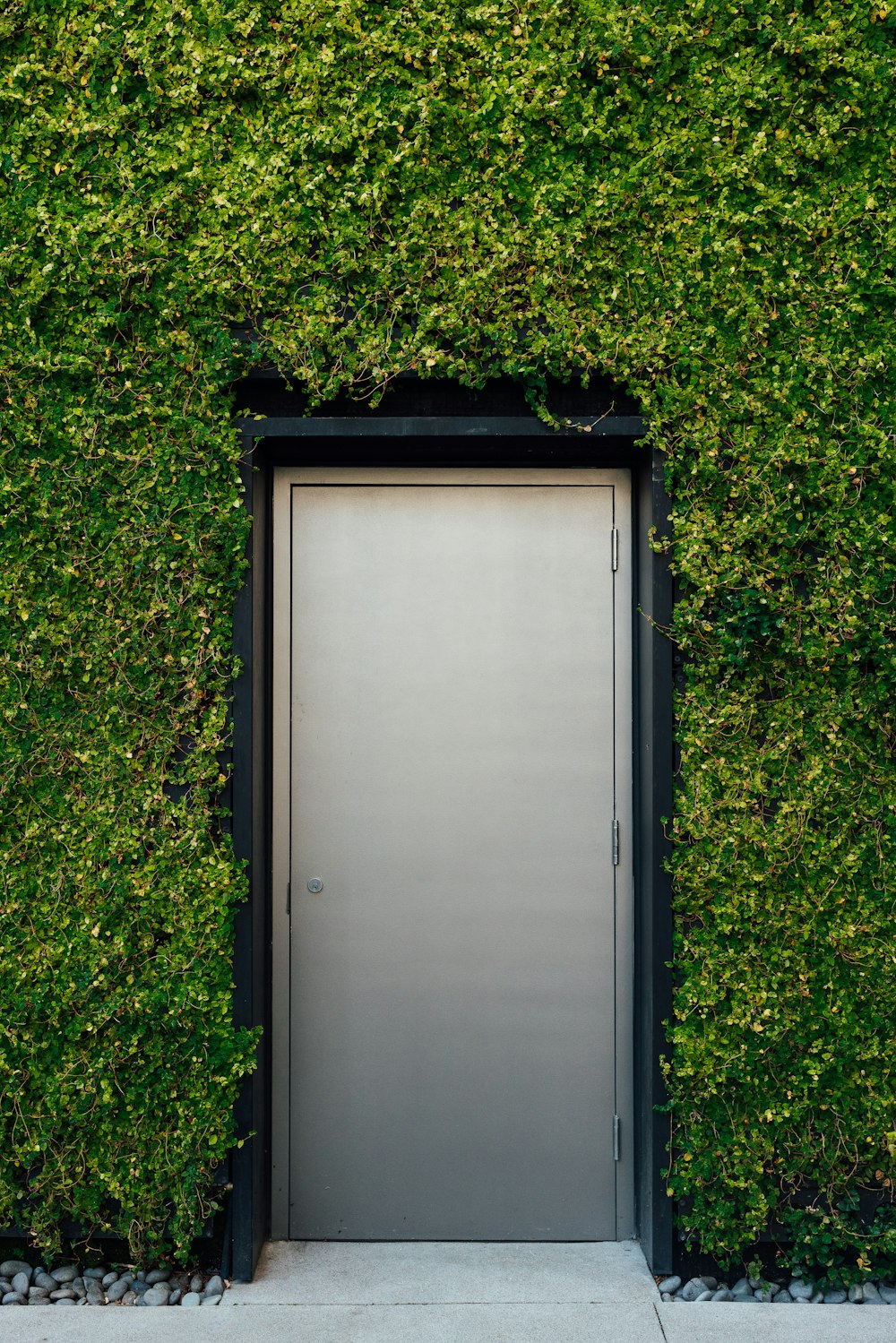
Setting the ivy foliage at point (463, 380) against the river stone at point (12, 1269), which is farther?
the river stone at point (12, 1269)

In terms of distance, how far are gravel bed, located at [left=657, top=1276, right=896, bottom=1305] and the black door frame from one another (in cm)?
8

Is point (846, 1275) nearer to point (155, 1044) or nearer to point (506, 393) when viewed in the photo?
point (155, 1044)

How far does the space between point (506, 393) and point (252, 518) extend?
94 centimetres

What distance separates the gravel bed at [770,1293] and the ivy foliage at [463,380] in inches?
3.7

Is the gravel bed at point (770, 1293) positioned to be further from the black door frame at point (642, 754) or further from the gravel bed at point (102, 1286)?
the gravel bed at point (102, 1286)

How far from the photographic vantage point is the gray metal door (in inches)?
133

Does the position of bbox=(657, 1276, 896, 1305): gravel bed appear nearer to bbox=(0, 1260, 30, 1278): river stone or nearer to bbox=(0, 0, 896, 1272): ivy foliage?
bbox=(0, 0, 896, 1272): ivy foliage

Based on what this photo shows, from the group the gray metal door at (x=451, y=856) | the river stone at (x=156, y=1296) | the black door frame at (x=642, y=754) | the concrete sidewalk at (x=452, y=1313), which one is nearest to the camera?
the concrete sidewalk at (x=452, y=1313)

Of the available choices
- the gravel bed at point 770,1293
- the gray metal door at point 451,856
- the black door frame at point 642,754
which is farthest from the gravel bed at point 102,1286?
the gravel bed at point 770,1293

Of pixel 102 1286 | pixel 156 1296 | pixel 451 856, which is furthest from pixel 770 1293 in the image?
pixel 102 1286

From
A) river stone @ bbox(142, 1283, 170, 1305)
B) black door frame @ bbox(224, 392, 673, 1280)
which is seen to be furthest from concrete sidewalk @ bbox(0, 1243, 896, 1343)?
Answer: black door frame @ bbox(224, 392, 673, 1280)

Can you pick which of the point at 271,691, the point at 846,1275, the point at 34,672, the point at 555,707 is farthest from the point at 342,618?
the point at 846,1275

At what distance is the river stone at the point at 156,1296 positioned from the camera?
3.07m

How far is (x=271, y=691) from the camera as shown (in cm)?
344
